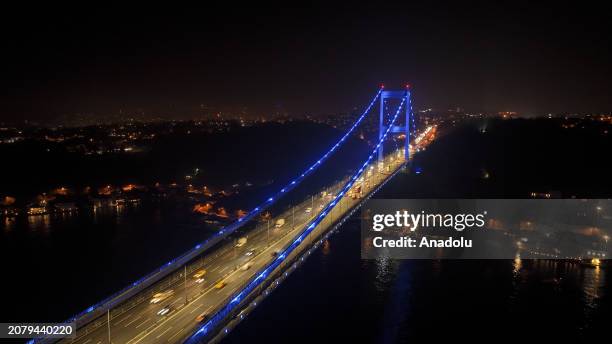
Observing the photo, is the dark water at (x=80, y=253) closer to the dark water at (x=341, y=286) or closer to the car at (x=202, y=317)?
the dark water at (x=341, y=286)

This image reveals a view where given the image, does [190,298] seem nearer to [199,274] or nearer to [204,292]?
[204,292]

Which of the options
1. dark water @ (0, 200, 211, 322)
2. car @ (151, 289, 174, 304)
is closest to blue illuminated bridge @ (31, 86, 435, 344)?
car @ (151, 289, 174, 304)

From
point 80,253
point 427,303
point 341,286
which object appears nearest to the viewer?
point 427,303

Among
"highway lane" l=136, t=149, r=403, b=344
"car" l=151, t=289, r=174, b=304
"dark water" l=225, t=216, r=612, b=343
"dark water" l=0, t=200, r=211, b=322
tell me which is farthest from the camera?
"dark water" l=0, t=200, r=211, b=322

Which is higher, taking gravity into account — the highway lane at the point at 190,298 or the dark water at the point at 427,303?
the highway lane at the point at 190,298

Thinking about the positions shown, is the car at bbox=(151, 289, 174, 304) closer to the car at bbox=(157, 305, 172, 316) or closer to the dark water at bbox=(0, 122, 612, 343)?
the car at bbox=(157, 305, 172, 316)

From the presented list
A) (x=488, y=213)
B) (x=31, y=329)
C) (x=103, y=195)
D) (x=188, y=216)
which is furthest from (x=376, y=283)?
(x=103, y=195)

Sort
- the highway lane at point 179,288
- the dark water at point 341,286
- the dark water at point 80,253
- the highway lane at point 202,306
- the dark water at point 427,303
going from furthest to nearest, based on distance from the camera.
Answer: the dark water at point 80,253
the dark water at point 341,286
the dark water at point 427,303
the highway lane at point 179,288
the highway lane at point 202,306

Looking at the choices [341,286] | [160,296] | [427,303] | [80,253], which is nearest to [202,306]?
[160,296]

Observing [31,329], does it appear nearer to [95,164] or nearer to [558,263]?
[558,263]

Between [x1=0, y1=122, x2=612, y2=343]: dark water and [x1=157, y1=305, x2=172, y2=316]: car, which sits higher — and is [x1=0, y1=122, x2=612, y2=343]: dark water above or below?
below

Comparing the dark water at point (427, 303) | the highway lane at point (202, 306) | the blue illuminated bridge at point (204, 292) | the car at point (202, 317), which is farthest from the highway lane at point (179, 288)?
the dark water at point (427, 303)
